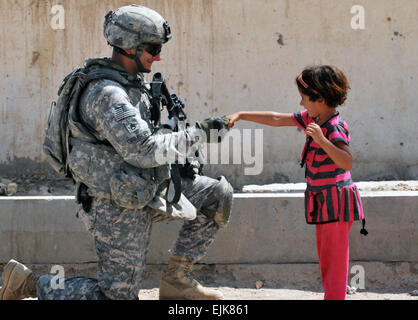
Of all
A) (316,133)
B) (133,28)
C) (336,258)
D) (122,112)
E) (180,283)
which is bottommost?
(180,283)

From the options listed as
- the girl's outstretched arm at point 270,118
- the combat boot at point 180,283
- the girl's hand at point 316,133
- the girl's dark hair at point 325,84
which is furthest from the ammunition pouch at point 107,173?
the girl's dark hair at point 325,84

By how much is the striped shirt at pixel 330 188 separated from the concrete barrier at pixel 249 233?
134 centimetres

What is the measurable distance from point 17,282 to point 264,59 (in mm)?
3186

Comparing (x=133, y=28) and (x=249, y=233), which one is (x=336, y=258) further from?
(x=133, y=28)

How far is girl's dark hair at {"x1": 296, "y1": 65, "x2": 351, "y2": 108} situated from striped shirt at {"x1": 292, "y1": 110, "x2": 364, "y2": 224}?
13 centimetres

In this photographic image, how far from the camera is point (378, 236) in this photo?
497cm

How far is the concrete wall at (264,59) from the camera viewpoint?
19.7ft

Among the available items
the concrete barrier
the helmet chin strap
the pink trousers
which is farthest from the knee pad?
the concrete barrier

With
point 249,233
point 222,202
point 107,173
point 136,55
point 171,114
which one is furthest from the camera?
point 249,233

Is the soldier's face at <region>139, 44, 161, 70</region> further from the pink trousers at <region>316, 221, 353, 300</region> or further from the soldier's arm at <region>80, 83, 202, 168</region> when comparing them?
the pink trousers at <region>316, 221, 353, 300</region>

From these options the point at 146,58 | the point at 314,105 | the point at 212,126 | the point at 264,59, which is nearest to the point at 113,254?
the point at 212,126

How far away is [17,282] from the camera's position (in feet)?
12.6

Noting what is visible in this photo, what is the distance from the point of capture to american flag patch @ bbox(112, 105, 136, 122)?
3.37m

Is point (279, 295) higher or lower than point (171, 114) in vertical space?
lower
